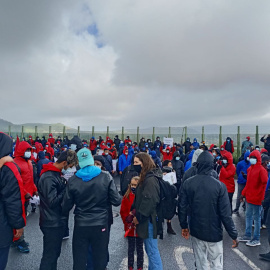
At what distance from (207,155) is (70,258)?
3099mm

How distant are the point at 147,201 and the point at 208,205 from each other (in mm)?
836

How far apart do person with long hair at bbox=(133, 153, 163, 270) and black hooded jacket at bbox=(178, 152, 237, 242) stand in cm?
53

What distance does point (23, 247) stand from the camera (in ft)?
15.1

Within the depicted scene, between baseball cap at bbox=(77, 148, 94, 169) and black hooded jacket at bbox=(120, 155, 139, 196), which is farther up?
baseball cap at bbox=(77, 148, 94, 169)

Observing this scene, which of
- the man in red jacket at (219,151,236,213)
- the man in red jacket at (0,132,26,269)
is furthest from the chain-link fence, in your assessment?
the man in red jacket at (0,132,26,269)

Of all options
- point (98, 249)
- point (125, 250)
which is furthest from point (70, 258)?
point (98, 249)

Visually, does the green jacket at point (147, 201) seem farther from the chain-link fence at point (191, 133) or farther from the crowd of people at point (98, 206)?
the chain-link fence at point (191, 133)

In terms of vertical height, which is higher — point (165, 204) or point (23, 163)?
point (23, 163)

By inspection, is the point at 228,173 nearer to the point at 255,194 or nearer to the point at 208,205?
the point at 255,194

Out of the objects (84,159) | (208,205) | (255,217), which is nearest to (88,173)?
(84,159)

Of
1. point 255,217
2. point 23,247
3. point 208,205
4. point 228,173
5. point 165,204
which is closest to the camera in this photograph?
point 208,205

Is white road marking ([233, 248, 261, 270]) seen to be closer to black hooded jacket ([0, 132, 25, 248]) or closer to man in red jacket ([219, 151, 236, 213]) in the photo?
man in red jacket ([219, 151, 236, 213])

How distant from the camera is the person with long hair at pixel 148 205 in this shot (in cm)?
318

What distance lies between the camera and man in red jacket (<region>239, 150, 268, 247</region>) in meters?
4.98
